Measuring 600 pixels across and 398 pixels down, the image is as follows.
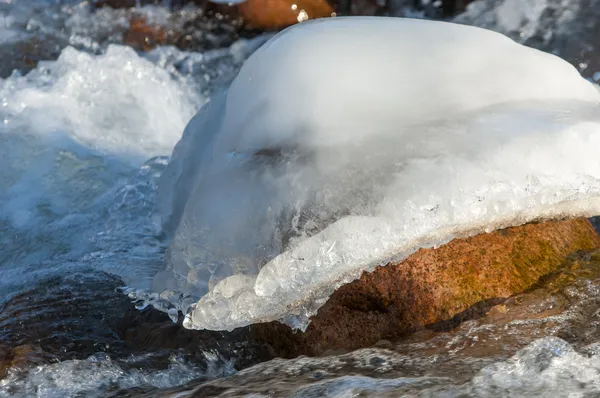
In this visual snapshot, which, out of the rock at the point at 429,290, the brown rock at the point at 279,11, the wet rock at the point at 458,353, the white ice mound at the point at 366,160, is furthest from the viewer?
the brown rock at the point at 279,11

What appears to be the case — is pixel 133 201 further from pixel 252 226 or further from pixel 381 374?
pixel 381 374

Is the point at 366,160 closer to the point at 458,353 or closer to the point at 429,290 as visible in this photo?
the point at 429,290

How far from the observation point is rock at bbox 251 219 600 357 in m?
2.29

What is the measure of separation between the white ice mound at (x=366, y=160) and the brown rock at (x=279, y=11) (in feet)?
9.73

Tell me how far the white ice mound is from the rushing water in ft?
0.89

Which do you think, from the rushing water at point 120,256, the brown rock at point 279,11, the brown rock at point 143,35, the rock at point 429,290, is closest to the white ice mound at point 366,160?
the rock at point 429,290

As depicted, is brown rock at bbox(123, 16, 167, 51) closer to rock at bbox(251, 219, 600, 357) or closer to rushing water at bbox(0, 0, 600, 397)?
rushing water at bbox(0, 0, 600, 397)

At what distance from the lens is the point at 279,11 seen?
217 inches

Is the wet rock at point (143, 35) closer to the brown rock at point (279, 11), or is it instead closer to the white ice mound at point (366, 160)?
the brown rock at point (279, 11)

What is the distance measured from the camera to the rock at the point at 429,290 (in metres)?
2.29

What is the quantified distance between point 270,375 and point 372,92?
876 millimetres

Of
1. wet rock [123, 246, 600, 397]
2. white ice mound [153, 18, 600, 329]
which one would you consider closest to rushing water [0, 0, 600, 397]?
wet rock [123, 246, 600, 397]

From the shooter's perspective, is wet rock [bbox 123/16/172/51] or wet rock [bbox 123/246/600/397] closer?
wet rock [bbox 123/246/600/397]

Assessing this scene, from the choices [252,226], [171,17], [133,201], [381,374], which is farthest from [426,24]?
[171,17]
